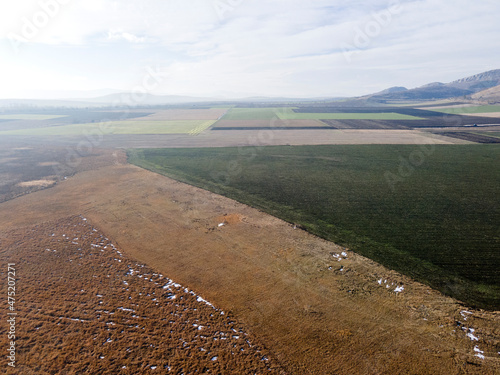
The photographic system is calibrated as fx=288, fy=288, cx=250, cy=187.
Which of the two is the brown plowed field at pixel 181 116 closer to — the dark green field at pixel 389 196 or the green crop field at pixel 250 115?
the green crop field at pixel 250 115

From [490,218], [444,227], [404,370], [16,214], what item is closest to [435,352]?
[404,370]

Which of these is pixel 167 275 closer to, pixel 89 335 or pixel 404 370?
pixel 89 335

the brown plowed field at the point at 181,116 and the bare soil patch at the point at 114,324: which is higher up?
the brown plowed field at the point at 181,116

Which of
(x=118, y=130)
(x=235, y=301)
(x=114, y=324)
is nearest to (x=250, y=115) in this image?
(x=118, y=130)

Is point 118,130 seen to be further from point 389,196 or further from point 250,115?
point 389,196

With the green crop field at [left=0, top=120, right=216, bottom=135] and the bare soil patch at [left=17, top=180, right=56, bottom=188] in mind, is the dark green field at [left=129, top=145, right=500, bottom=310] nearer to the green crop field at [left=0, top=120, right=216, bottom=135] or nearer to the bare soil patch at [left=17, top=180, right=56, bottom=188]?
the bare soil patch at [left=17, top=180, right=56, bottom=188]

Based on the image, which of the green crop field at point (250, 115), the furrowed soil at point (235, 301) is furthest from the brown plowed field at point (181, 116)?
the furrowed soil at point (235, 301)
